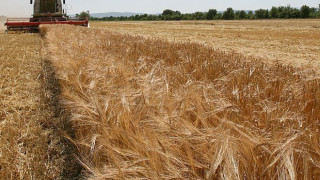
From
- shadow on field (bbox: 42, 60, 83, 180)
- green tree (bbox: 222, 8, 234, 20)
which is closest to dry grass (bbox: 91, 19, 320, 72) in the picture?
shadow on field (bbox: 42, 60, 83, 180)

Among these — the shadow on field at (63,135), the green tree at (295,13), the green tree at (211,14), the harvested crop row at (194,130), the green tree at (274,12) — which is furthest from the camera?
the green tree at (211,14)

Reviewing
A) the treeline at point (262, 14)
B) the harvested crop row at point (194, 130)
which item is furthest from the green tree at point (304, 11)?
the harvested crop row at point (194, 130)

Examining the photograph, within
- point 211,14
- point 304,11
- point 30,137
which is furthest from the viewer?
point 211,14

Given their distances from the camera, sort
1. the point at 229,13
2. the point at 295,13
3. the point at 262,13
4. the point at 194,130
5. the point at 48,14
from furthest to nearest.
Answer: the point at 229,13
the point at 262,13
the point at 295,13
the point at 48,14
the point at 194,130

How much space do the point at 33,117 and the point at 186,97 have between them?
2.23 metres

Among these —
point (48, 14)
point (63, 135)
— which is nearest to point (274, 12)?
point (48, 14)

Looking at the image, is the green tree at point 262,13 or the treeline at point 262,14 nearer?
the treeline at point 262,14

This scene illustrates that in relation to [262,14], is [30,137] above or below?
below

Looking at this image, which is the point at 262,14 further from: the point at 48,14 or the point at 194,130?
the point at 194,130

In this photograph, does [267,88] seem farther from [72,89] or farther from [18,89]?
[18,89]

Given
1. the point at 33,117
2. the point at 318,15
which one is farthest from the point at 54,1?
the point at 318,15

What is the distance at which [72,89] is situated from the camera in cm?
280

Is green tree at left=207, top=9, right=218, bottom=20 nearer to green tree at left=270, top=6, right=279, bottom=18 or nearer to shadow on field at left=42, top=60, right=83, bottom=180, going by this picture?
green tree at left=270, top=6, right=279, bottom=18

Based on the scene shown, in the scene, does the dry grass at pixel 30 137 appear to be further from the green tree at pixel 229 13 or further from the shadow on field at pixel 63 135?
the green tree at pixel 229 13
